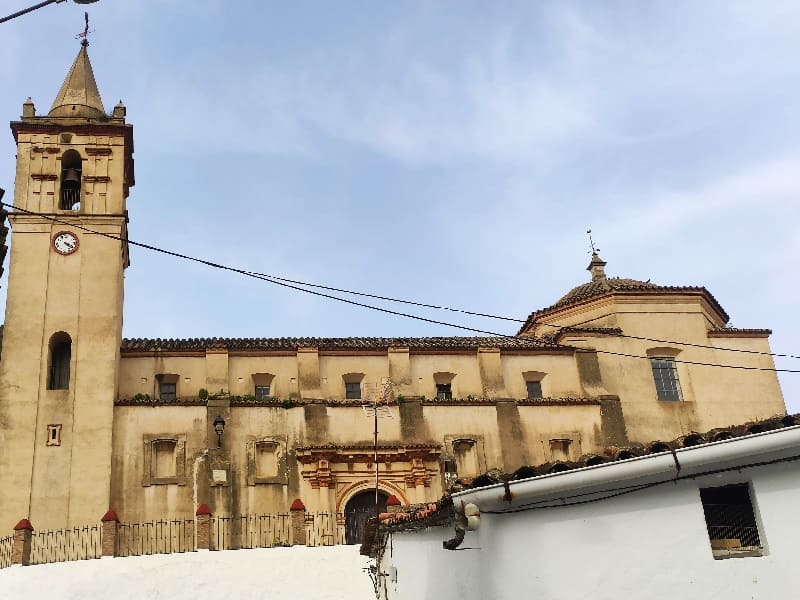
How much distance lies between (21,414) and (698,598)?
21664 millimetres

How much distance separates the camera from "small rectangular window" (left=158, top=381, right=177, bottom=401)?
28.5 metres

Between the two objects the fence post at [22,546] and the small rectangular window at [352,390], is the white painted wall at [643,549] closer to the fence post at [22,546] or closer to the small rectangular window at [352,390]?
the fence post at [22,546]

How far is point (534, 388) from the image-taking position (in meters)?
30.5

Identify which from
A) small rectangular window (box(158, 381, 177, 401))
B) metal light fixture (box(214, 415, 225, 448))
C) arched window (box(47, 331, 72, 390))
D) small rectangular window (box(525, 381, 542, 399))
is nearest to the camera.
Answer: metal light fixture (box(214, 415, 225, 448))

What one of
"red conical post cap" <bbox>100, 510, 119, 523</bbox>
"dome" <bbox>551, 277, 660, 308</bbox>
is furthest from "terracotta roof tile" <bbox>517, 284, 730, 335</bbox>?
"red conical post cap" <bbox>100, 510, 119, 523</bbox>

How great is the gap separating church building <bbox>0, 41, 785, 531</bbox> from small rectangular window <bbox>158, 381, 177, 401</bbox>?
0.14 ft

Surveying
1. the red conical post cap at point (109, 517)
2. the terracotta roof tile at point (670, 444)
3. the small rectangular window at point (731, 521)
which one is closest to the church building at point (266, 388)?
the red conical post cap at point (109, 517)

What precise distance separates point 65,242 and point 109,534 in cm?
1044

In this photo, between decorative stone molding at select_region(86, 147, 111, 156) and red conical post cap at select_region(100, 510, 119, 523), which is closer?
red conical post cap at select_region(100, 510, 119, 523)

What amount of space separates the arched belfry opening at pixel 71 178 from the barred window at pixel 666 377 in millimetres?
20845

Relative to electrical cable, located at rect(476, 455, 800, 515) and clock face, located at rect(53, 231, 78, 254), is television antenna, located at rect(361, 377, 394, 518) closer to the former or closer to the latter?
clock face, located at rect(53, 231, 78, 254)

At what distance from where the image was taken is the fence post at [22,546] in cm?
2083

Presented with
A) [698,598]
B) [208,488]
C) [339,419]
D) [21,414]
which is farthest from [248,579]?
[698,598]

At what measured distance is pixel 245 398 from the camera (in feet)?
89.9
